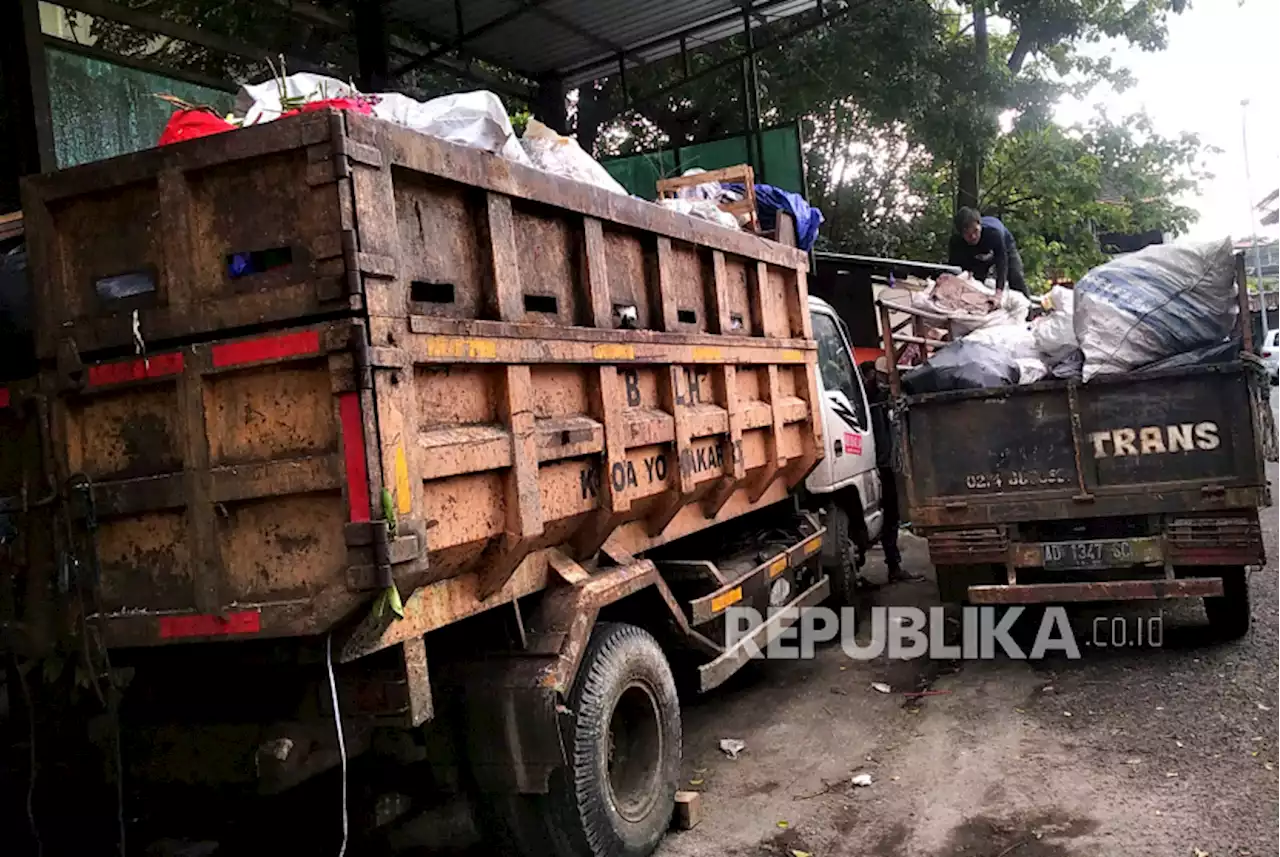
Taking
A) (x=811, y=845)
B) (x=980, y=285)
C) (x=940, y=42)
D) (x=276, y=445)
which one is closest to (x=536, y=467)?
(x=276, y=445)

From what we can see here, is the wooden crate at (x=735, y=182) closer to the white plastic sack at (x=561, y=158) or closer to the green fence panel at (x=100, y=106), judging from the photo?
the white plastic sack at (x=561, y=158)

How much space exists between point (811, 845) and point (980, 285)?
199 inches

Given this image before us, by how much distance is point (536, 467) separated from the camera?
3180 mm

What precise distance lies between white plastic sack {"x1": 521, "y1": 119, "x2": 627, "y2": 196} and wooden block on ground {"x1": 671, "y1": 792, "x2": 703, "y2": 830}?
7.55 ft

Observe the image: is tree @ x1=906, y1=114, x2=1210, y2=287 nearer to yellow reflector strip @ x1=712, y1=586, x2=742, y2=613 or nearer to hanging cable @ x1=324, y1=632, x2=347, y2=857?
yellow reflector strip @ x1=712, y1=586, x2=742, y2=613

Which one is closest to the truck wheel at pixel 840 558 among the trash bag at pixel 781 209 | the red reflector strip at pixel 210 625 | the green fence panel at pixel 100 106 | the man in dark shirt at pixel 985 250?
the trash bag at pixel 781 209

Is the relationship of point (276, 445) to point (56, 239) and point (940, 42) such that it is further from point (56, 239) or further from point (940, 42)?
point (940, 42)

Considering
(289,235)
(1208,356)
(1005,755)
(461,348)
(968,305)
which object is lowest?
(1005,755)

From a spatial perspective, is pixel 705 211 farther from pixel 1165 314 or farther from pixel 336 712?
pixel 336 712

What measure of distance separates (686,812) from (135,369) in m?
2.49

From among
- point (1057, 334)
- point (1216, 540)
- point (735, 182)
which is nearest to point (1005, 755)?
point (1216, 540)

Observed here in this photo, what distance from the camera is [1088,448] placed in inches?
221

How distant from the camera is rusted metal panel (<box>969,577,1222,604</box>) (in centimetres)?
530

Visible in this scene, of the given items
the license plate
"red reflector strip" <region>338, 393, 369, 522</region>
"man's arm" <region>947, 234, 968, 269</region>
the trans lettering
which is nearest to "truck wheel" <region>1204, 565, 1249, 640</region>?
the license plate
